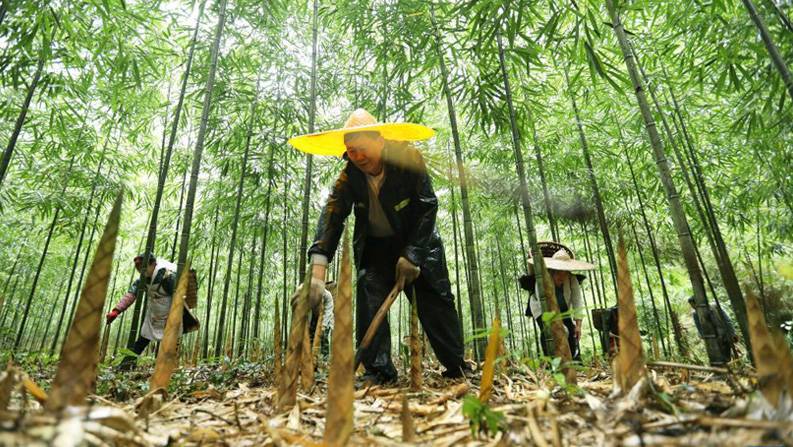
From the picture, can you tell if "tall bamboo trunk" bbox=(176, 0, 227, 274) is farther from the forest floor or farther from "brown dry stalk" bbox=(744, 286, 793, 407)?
"brown dry stalk" bbox=(744, 286, 793, 407)

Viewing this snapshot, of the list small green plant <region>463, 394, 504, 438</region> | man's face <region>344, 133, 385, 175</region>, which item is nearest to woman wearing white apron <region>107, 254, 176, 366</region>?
man's face <region>344, 133, 385, 175</region>

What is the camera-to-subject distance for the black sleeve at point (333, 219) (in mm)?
2312

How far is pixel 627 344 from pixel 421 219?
1.39 meters

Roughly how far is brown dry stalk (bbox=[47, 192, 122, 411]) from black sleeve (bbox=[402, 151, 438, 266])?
4.94 feet

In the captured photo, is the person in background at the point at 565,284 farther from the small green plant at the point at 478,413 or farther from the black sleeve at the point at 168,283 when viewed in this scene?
the black sleeve at the point at 168,283

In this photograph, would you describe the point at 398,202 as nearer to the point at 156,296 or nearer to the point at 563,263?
the point at 563,263

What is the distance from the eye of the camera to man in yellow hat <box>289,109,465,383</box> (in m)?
2.29

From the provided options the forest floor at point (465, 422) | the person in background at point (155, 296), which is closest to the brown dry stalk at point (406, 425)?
the forest floor at point (465, 422)

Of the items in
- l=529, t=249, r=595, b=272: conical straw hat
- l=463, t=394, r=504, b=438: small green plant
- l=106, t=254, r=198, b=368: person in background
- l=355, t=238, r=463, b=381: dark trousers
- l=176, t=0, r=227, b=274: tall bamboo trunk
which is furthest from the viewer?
l=106, t=254, r=198, b=368: person in background

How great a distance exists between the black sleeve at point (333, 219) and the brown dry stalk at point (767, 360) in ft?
6.16

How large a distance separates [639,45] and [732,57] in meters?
1.71

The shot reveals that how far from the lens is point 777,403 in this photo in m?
0.77

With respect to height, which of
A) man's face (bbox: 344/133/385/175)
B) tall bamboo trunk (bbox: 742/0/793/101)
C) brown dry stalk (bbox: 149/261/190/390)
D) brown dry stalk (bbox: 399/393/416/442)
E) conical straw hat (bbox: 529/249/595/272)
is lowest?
brown dry stalk (bbox: 399/393/416/442)

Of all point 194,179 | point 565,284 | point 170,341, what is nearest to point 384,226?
point 170,341
